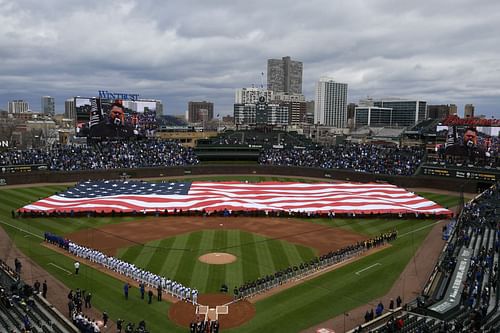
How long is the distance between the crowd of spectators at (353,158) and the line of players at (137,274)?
154ft

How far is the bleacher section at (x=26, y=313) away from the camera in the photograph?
17875 millimetres

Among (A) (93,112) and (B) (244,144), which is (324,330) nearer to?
(A) (93,112)

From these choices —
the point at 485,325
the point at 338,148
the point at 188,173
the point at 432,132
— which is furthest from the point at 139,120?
the point at 485,325

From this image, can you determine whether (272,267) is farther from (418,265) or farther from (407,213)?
(407,213)

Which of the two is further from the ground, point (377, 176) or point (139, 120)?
point (139, 120)

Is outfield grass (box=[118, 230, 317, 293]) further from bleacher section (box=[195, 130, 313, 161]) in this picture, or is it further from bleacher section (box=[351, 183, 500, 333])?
Result: bleacher section (box=[195, 130, 313, 161])

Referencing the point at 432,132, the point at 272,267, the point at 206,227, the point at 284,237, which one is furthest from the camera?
the point at 432,132

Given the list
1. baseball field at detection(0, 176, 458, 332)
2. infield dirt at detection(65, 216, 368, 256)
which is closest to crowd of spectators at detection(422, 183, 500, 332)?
baseball field at detection(0, 176, 458, 332)

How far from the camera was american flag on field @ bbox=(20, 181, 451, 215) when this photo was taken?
4169 centimetres

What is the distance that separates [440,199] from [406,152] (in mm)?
21067

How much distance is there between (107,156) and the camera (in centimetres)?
6750

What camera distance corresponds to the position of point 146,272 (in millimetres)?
23828

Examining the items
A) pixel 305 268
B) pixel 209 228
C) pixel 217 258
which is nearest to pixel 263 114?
pixel 209 228

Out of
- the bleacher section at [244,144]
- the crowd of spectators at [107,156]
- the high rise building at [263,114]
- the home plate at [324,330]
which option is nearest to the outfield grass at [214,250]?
the home plate at [324,330]
